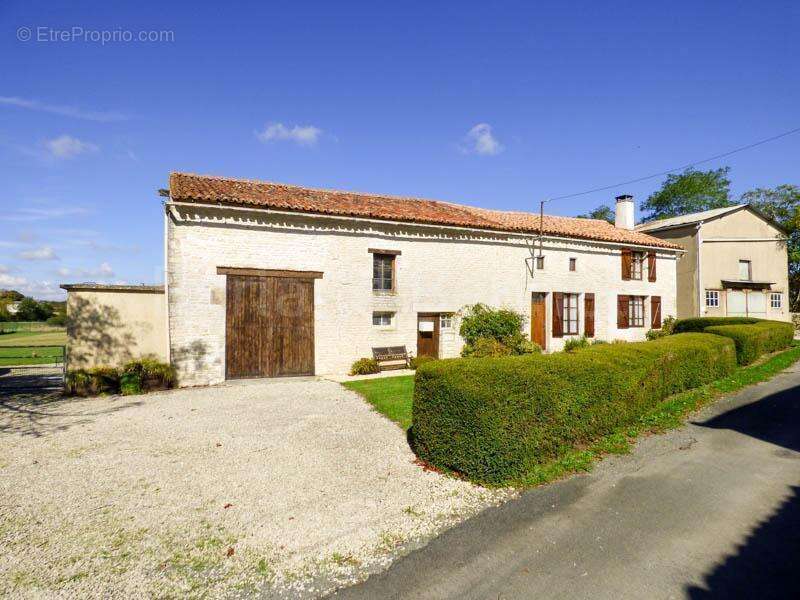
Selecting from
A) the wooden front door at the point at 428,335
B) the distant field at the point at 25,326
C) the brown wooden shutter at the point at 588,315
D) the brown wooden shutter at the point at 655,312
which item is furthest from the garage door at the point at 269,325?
the distant field at the point at 25,326

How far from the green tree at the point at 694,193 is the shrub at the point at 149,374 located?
47507 mm

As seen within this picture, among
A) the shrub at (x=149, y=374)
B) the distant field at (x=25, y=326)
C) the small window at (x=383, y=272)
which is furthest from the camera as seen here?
the distant field at (x=25, y=326)

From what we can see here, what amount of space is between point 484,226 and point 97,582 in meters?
14.8

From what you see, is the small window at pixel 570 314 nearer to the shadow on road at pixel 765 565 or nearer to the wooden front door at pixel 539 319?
the wooden front door at pixel 539 319

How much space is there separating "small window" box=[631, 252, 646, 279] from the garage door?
53.9 ft

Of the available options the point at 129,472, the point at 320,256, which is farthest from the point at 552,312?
the point at 129,472

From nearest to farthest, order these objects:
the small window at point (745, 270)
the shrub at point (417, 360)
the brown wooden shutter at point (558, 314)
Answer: the shrub at point (417, 360), the brown wooden shutter at point (558, 314), the small window at point (745, 270)

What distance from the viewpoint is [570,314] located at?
18531mm

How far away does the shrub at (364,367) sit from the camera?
1331 cm

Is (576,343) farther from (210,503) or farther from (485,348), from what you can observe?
(210,503)

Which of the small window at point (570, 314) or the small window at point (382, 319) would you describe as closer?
the small window at point (382, 319)

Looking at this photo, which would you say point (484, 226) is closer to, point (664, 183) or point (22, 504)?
point (22, 504)

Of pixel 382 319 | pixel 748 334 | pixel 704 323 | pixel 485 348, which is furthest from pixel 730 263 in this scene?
pixel 382 319

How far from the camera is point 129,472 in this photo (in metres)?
5.83
